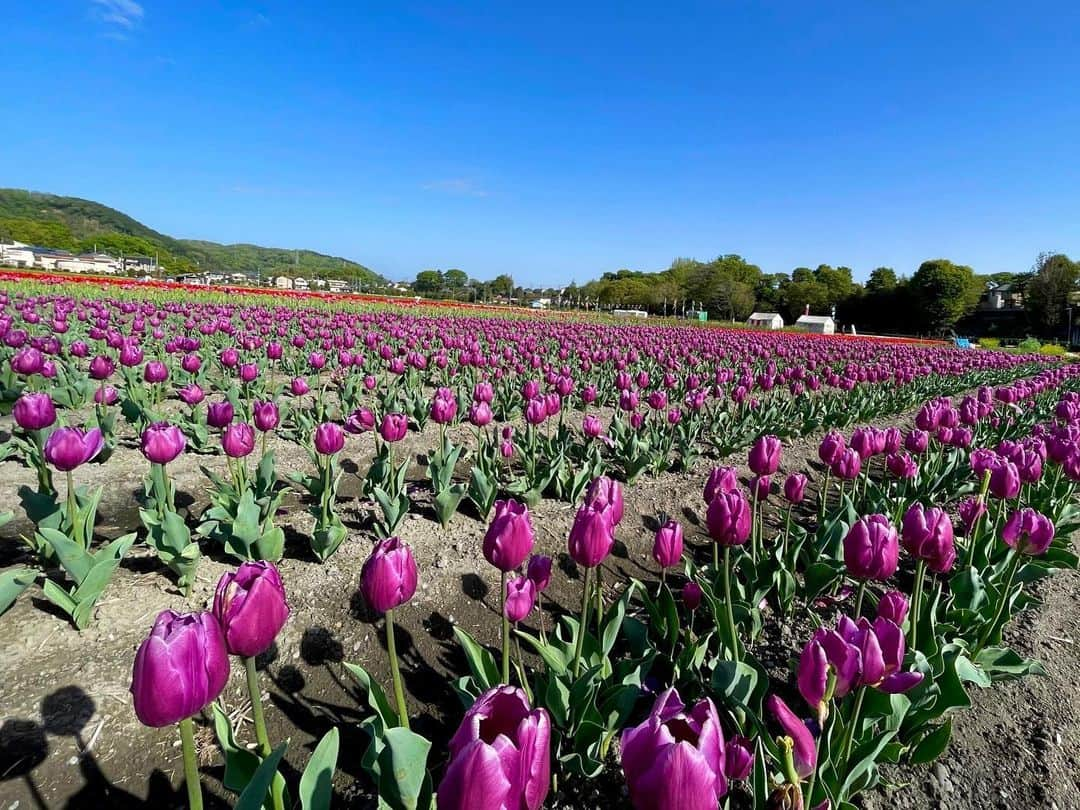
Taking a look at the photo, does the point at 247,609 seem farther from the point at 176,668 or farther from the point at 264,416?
the point at 264,416

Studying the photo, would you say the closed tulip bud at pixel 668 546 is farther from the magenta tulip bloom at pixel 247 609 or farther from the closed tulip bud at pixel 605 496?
the magenta tulip bloom at pixel 247 609

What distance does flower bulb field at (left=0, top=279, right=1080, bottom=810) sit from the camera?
1438 mm

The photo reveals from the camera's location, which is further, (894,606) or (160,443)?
(160,443)

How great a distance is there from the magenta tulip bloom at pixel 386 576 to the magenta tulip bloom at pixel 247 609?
12.8 inches

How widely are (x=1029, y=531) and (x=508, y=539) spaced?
8.32ft

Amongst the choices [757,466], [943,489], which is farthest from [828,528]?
[943,489]

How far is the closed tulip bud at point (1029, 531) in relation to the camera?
2.68 metres

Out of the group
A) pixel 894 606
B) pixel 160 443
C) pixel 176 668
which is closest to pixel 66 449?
pixel 160 443

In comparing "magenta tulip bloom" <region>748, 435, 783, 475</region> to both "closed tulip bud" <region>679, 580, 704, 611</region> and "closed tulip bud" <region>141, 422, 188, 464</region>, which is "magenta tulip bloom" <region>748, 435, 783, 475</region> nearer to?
"closed tulip bud" <region>679, 580, 704, 611</region>

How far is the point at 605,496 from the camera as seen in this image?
2.25 metres

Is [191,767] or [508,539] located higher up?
[508,539]

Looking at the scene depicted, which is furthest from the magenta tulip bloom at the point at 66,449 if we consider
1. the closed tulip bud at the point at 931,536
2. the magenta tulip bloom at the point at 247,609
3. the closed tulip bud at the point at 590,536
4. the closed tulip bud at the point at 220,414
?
the closed tulip bud at the point at 931,536

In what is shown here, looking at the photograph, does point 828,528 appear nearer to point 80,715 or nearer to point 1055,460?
point 1055,460

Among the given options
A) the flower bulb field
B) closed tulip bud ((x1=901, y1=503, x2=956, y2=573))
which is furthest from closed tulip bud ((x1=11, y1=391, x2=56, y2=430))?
closed tulip bud ((x1=901, y1=503, x2=956, y2=573))
